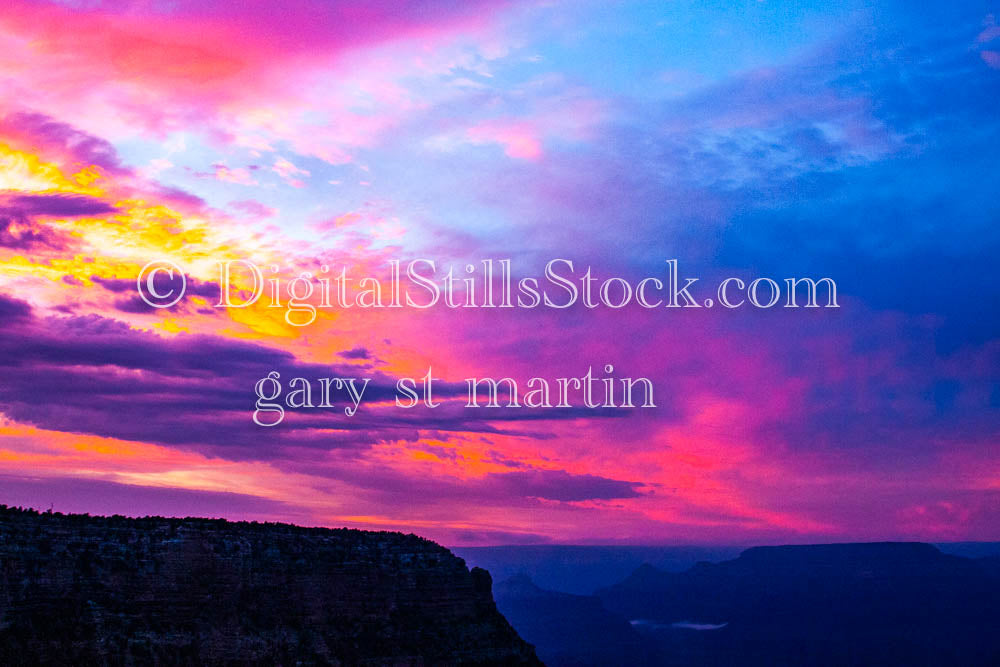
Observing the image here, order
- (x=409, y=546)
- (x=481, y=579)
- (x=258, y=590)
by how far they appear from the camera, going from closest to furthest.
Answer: (x=258, y=590) → (x=409, y=546) → (x=481, y=579)

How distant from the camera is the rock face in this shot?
2778 inches

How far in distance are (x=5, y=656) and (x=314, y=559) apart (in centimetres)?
2901

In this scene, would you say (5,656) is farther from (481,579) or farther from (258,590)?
(481,579)

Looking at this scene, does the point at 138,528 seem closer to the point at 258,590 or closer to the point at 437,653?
the point at 258,590

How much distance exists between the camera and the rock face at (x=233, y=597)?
7056cm

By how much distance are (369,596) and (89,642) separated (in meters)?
28.1

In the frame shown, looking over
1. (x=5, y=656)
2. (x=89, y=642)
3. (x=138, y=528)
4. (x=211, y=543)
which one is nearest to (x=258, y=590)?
(x=211, y=543)

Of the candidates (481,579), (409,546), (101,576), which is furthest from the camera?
(481,579)

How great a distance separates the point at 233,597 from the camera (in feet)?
272

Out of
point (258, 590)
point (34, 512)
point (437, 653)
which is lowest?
point (437, 653)

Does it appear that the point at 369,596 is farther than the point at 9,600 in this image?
Yes

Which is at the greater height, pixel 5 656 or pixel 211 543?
pixel 211 543

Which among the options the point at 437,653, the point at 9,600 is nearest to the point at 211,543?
the point at 9,600

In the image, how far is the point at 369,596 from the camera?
93.6m
